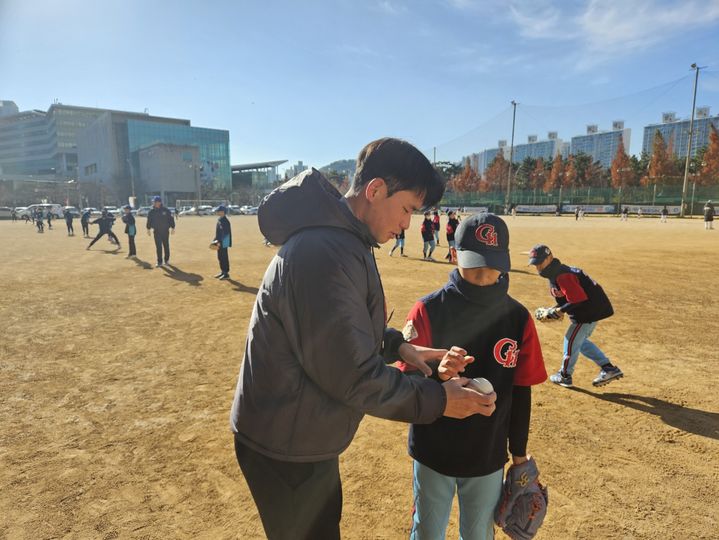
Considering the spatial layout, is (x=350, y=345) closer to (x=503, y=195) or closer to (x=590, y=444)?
(x=590, y=444)

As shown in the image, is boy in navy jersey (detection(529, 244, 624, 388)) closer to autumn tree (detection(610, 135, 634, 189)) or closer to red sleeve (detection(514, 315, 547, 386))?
red sleeve (detection(514, 315, 547, 386))

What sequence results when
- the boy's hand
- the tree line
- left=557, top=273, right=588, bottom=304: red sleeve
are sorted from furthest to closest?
1. the tree line
2. left=557, top=273, right=588, bottom=304: red sleeve
3. the boy's hand

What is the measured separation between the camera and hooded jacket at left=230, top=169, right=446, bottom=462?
128cm

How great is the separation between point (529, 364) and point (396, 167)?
1383 mm

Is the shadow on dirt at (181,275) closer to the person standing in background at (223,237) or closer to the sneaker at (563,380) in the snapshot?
the person standing in background at (223,237)

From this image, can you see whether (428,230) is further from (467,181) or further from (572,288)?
(467,181)

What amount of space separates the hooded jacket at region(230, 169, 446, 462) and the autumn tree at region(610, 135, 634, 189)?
88.6 meters

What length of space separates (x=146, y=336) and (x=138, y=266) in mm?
8589

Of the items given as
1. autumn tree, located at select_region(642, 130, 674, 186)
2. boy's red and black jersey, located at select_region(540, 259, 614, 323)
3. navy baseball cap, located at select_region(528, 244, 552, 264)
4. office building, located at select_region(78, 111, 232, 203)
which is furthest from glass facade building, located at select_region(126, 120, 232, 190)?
boy's red and black jersey, located at select_region(540, 259, 614, 323)

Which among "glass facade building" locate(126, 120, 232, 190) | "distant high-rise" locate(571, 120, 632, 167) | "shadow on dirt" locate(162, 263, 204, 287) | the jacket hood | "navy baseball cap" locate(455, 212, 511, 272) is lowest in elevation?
"shadow on dirt" locate(162, 263, 204, 287)

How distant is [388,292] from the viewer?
10188mm

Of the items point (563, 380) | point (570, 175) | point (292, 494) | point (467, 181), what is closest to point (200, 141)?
point (467, 181)

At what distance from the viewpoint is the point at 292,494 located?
1.50 meters

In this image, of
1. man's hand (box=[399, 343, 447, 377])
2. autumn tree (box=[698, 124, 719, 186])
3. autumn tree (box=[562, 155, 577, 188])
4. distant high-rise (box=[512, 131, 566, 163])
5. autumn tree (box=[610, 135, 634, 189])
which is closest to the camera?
man's hand (box=[399, 343, 447, 377])
